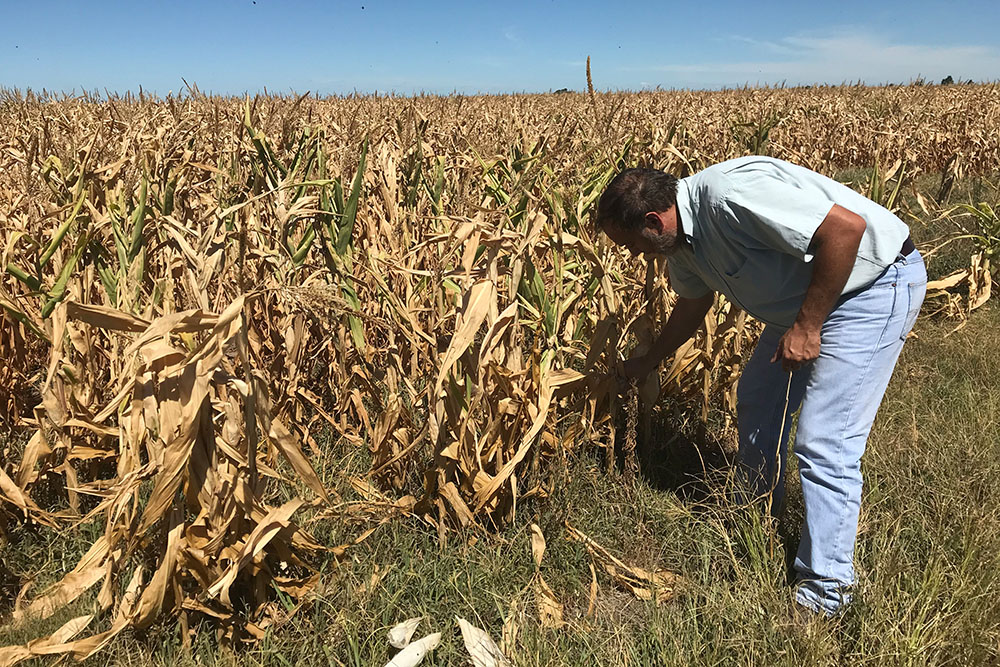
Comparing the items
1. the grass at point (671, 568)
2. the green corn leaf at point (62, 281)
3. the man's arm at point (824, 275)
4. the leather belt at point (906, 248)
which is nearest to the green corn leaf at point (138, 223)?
the green corn leaf at point (62, 281)

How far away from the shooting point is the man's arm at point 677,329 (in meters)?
2.88

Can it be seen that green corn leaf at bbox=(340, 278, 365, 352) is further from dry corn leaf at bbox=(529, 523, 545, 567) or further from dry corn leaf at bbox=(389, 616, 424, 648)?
dry corn leaf at bbox=(389, 616, 424, 648)

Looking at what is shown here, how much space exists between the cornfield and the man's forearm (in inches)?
8.6

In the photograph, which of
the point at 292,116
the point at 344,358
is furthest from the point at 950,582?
the point at 292,116

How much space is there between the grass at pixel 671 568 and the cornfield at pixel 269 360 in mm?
112

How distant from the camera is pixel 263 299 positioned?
3.59 metres

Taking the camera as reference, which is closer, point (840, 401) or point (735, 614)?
point (735, 614)

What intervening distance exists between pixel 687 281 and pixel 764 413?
0.63m

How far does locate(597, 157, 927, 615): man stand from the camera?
227 cm

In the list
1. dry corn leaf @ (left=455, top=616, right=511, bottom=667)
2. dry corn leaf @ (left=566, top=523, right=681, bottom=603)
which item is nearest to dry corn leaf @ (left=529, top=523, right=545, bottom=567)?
dry corn leaf @ (left=566, top=523, right=681, bottom=603)

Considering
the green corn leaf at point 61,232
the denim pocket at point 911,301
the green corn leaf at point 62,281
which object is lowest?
the denim pocket at point 911,301

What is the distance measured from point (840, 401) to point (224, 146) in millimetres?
4122

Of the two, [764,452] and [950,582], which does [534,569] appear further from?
[950,582]

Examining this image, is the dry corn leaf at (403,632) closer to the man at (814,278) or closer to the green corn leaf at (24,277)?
the man at (814,278)
